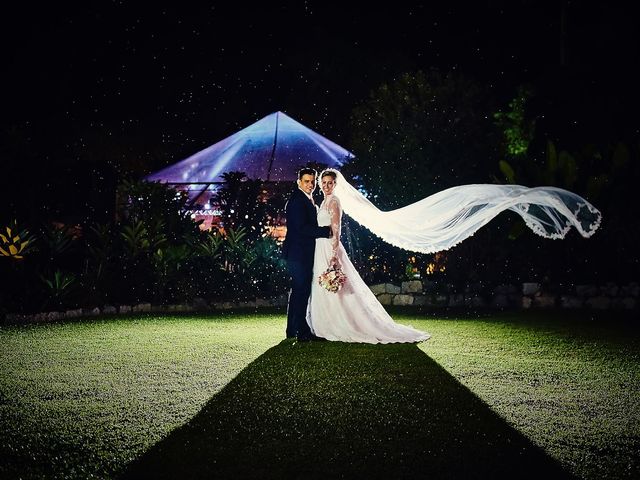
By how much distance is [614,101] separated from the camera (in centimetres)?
2191

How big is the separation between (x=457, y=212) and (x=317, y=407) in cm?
502

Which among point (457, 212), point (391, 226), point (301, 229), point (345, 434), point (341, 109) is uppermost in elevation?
point (341, 109)

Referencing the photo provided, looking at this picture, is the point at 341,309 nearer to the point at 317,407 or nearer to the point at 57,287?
the point at 317,407

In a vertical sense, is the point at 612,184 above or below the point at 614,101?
below

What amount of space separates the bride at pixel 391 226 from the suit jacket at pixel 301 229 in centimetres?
23

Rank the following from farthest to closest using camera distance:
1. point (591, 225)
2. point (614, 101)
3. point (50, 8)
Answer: point (50, 8) < point (614, 101) < point (591, 225)

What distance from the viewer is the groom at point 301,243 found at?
31.1 feet

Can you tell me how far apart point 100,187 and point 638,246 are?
15335 millimetres

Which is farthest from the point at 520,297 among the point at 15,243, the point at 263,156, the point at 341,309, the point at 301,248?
the point at 15,243

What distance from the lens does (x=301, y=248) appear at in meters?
9.61

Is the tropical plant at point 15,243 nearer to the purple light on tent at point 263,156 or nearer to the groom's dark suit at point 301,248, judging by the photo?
the groom's dark suit at point 301,248

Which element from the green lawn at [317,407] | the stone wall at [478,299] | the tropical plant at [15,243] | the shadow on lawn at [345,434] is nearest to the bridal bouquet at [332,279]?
the green lawn at [317,407]

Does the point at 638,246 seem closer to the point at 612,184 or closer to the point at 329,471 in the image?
the point at 612,184

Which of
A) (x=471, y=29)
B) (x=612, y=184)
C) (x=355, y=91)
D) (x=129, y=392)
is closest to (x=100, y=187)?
(x=612, y=184)
